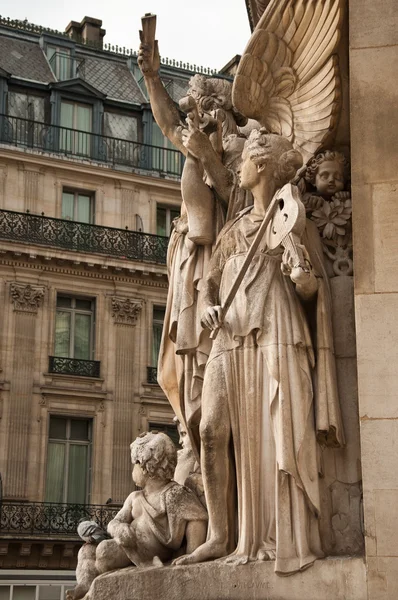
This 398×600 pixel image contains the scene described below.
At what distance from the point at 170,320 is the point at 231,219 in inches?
36.7

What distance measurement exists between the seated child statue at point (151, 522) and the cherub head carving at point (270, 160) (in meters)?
2.02

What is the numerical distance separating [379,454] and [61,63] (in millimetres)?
41381

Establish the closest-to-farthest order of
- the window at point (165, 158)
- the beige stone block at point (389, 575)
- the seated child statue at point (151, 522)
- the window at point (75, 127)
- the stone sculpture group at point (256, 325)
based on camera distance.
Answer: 1. the beige stone block at point (389, 575)
2. the stone sculpture group at point (256, 325)
3. the seated child statue at point (151, 522)
4. the window at point (75, 127)
5. the window at point (165, 158)

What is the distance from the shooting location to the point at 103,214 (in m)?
43.7

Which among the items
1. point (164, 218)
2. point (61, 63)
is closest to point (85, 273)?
point (164, 218)

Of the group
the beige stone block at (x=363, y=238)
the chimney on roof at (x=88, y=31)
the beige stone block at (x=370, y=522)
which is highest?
the chimney on roof at (x=88, y=31)

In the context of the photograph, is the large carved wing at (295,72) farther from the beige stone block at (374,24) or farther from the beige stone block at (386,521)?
the beige stone block at (386,521)

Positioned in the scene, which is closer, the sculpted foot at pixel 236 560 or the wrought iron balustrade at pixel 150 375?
the sculpted foot at pixel 236 560

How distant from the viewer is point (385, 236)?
827cm

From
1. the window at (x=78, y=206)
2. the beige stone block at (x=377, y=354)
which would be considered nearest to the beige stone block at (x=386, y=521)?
the beige stone block at (x=377, y=354)

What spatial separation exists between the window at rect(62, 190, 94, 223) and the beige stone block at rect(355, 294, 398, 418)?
3581 cm

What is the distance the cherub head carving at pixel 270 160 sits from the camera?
908cm

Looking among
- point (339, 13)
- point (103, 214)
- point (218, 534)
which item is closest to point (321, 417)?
point (218, 534)

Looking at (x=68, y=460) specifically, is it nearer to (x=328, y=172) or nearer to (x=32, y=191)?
(x=32, y=191)
